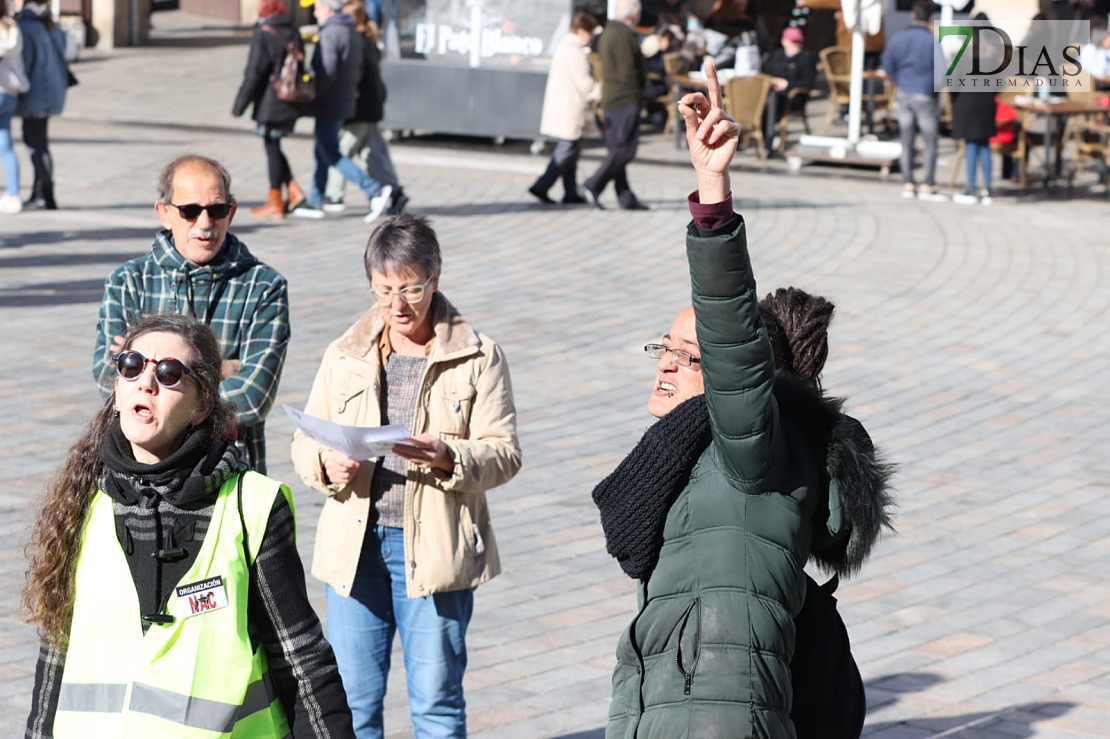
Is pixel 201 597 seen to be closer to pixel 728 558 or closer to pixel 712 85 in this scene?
pixel 728 558

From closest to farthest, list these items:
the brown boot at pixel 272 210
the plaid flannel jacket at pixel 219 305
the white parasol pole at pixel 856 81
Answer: the plaid flannel jacket at pixel 219 305, the brown boot at pixel 272 210, the white parasol pole at pixel 856 81

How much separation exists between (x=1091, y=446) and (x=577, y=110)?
25.5 feet

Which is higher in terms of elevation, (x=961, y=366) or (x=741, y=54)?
(x=741, y=54)

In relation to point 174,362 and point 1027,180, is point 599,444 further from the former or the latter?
point 1027,180

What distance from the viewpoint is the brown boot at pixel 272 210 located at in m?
14.3

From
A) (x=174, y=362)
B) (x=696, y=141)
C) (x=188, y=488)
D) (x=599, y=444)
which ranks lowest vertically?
(x=599, y=444)

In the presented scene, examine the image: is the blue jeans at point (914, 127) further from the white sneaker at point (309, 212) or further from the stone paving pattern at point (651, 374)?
the white sneaker at point (309, 212)

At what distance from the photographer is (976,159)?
16.6 metres

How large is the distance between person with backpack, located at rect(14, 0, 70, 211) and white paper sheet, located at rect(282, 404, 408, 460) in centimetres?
1098

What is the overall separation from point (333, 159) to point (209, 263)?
9.87m

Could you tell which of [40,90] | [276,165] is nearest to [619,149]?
[276,165]

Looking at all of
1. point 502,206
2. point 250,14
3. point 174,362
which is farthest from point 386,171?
point 250,14

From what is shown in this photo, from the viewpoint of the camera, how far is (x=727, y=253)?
279cm

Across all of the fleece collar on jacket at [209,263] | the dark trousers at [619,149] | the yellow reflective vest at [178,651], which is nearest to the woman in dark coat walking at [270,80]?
the dark trousers at [619,149]
